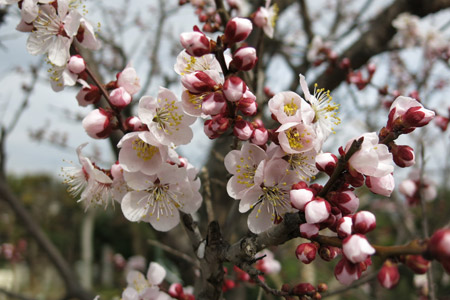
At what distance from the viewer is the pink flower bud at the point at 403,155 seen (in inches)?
31.7

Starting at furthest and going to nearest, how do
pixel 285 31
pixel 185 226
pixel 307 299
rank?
pixel 285 31, pixel 185 226, pixel 307 299

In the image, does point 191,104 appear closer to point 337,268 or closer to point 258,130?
point 258,130

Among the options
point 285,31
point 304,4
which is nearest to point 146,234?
point 285,31

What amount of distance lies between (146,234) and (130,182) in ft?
37.9

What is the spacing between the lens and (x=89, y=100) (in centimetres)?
110

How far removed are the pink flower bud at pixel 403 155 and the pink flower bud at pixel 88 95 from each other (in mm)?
912

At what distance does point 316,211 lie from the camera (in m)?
0.71

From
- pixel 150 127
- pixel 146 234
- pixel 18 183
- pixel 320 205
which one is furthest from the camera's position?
pixel 18 183

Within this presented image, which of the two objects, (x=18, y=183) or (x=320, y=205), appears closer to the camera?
(x=320, y=205)

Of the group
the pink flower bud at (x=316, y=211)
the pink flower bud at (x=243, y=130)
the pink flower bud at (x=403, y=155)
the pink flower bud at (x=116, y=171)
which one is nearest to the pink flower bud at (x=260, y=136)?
the pink flower bud at (x=243, y=130)

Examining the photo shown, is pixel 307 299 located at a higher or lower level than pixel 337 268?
lower

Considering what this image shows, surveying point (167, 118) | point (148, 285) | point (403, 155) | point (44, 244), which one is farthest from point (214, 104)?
point (44, 244)

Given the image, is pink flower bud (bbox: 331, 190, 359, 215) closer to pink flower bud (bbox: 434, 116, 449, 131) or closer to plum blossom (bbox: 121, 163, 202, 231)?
plum blossom (bbox: 121, 163, 202, 231)

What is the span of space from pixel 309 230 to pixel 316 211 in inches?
2.3
